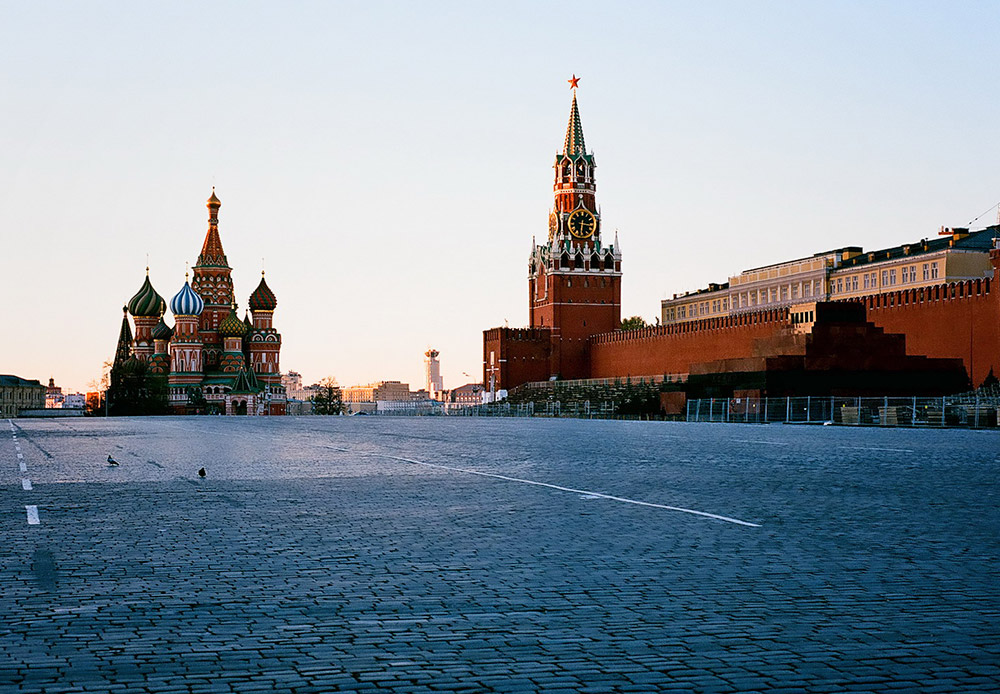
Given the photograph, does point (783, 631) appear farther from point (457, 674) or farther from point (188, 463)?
point (188, 463)

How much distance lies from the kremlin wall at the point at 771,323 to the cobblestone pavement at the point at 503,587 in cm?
3673

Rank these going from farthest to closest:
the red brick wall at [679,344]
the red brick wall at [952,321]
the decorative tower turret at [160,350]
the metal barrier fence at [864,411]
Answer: the decorative tower turret at [160,350] → the red brick wall at [679,344] → the red brick wall at [952,321] → the metal barrier fence at [864,411]

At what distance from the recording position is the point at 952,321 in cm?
5103

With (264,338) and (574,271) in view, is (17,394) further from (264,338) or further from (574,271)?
(574,271)

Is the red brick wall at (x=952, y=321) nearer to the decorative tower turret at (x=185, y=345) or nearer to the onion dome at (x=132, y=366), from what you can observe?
the decorative tower turret at (x=185, y=345)

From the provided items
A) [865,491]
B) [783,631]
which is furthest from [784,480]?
[783,631]

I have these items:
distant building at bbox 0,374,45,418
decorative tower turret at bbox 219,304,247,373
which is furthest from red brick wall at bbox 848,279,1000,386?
distant building at bbox 0,374,45,418

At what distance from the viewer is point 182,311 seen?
106m

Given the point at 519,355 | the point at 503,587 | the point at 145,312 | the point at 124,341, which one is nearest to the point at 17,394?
the point at 124,341

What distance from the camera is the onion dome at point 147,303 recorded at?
375 feet

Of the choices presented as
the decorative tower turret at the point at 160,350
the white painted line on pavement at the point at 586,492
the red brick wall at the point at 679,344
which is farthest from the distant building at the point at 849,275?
the white painted line on pavement at the point at 586,492

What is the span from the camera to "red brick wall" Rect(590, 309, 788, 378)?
2650 inches

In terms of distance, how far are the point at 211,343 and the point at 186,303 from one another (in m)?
5.50

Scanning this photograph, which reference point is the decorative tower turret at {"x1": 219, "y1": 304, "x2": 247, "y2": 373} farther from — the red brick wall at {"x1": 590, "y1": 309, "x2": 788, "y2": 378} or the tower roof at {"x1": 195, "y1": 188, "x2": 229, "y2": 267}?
the red brick wall at {"x1": 590, "y1": 309, "x2": 788, "y2": 378}
